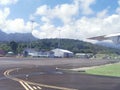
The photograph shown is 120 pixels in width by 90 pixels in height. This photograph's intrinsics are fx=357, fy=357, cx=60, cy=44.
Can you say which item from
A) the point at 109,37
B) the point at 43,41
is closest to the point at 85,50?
the point at 43,41

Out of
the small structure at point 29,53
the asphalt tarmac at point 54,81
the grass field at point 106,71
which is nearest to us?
the asphalt tarmac at point 54,81

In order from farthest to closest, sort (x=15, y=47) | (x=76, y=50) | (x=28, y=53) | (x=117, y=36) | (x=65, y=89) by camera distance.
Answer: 1. (x=76, y=50)
2. (x=15, y=47)
3. (x=28, y=53)
4. (x=117, y=36)
5. (x=65, y=89)

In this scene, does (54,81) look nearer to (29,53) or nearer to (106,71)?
(106,71)

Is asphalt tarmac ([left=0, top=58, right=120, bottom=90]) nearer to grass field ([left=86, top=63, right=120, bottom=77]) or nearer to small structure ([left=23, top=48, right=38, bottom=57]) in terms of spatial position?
grass field ([left=86, top=63, right=120, bottom=77])

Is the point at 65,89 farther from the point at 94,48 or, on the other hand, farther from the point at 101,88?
the point at 94,48

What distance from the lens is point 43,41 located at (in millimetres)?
199000

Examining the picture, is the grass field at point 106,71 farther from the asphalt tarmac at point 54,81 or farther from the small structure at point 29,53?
the small structure at point 29,53

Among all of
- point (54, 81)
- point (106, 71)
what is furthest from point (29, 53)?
point (54, 81)

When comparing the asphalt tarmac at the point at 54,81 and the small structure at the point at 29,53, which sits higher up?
the small structure at the point at 29,53

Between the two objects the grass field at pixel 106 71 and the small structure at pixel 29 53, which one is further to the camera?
the small structure at pixel 29 53

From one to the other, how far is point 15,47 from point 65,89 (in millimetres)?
134026

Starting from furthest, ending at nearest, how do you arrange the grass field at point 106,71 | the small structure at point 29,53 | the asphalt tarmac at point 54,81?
the small structure at point 29,53
the grass field at point 106,71
the asphalt tarmac at point 54,81

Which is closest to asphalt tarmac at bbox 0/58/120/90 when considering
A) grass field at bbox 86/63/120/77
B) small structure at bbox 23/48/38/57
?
grass field at bbox 86/63/120/77

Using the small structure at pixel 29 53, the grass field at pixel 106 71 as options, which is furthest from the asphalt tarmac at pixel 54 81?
the small structure at pixel 29 53
